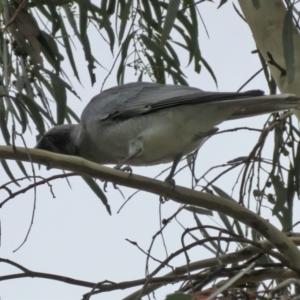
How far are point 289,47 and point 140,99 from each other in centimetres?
70

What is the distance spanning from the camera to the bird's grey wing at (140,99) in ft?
7.63

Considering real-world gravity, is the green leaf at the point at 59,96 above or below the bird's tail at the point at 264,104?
above

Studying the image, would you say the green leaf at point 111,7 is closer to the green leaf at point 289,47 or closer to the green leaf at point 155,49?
the green leaf at point 155,49

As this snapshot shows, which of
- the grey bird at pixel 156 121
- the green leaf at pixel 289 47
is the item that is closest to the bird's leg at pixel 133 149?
the grey bird at pixel 156 121

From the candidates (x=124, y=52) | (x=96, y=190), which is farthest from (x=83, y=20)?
(x=96, y=190)

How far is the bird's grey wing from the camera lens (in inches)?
91.5

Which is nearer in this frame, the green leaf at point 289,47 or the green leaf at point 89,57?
the green leaf at point 289,47

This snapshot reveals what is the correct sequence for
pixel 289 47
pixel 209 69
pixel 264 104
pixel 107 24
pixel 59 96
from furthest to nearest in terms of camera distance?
pixel 209 69 → pixel 107 24 → pixel 59 96 → pixel 264 104 → pixel 289 47

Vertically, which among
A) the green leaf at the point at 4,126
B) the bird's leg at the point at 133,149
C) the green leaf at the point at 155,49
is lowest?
the bird's leg at the point at 133,149

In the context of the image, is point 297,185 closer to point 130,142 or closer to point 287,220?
Result: point 287,220

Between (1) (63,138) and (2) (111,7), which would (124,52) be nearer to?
(2) (111,7)

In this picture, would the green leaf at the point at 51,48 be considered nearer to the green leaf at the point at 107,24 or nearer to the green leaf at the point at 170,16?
the green leaf at the point at 107,24

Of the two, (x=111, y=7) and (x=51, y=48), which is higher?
(x=111, y=7)

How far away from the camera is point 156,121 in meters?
2.35
